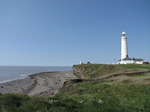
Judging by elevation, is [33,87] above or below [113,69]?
below

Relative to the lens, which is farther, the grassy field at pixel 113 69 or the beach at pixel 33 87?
the grassy field at pixel 113 69

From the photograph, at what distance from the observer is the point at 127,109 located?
768cm

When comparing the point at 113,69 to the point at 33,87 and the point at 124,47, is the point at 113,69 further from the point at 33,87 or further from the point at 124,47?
the point at 124,47

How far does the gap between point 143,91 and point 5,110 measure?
11015mm

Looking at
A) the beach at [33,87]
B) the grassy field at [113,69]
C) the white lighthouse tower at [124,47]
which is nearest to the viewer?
the beach at [33,87]

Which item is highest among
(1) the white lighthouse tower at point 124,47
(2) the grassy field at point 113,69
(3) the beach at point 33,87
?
(1) the white lighthouse tower at point 124,47

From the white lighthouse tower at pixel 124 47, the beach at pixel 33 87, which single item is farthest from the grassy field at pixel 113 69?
the white lighthouse tower at pixel 124 47

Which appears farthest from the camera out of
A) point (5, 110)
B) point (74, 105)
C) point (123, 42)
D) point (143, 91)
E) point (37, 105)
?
point (123, 42)

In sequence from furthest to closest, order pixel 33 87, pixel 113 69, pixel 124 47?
pixel 124 47, pixel 113 69, pixel 33 87

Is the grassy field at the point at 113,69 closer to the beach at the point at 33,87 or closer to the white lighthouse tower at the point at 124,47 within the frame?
the beach at the point at 33,87

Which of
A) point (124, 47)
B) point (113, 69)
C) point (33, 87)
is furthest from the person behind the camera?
A: point (124, 47)

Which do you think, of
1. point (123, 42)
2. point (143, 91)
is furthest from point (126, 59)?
point (143, 91)

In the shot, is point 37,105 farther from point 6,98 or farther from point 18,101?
point 6,98

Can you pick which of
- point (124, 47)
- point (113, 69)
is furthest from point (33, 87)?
point (124, 47)
